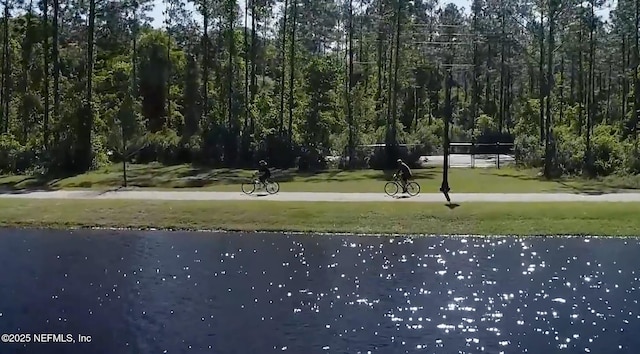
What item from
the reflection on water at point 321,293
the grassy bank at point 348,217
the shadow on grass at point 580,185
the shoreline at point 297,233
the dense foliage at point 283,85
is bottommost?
the reflection on water at point 321,293

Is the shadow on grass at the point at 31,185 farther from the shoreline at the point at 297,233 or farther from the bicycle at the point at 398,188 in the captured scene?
the bicycle at the point at 398,188

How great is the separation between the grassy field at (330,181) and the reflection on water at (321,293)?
10247mm

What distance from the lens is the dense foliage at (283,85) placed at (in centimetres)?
4469

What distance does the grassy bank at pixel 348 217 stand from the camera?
27.4m

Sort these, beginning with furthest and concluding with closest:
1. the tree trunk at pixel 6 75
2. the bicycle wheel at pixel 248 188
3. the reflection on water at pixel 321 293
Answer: the tree trunk at pixel 6 75
the bicycle wheel at pixel 248 188
the reflection on water at pixel 321 293

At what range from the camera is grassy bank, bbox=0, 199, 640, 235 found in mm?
27438

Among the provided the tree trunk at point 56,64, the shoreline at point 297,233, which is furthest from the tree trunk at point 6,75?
the shoreline at point 297,233

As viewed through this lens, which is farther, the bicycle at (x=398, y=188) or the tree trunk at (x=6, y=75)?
the tree trunk at (x=6, y=75)

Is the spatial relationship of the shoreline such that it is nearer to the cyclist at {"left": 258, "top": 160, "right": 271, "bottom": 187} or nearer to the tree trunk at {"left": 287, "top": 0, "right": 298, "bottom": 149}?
the cyclist at {"left": 258, "top": 160, "right": 271, "bottom": 187}

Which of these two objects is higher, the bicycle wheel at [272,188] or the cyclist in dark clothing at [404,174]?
the cyclist in dark clothing at [404,174]

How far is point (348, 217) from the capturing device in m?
28.6

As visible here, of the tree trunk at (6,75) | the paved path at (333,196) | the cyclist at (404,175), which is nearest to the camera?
the paved path at (333,196)

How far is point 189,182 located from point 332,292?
904 inches

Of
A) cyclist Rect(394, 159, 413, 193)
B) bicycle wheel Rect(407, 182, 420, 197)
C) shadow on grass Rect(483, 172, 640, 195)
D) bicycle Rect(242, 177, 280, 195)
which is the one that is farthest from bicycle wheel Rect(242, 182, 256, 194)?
shadow on grass Rect(483, 172, 640, 195)
